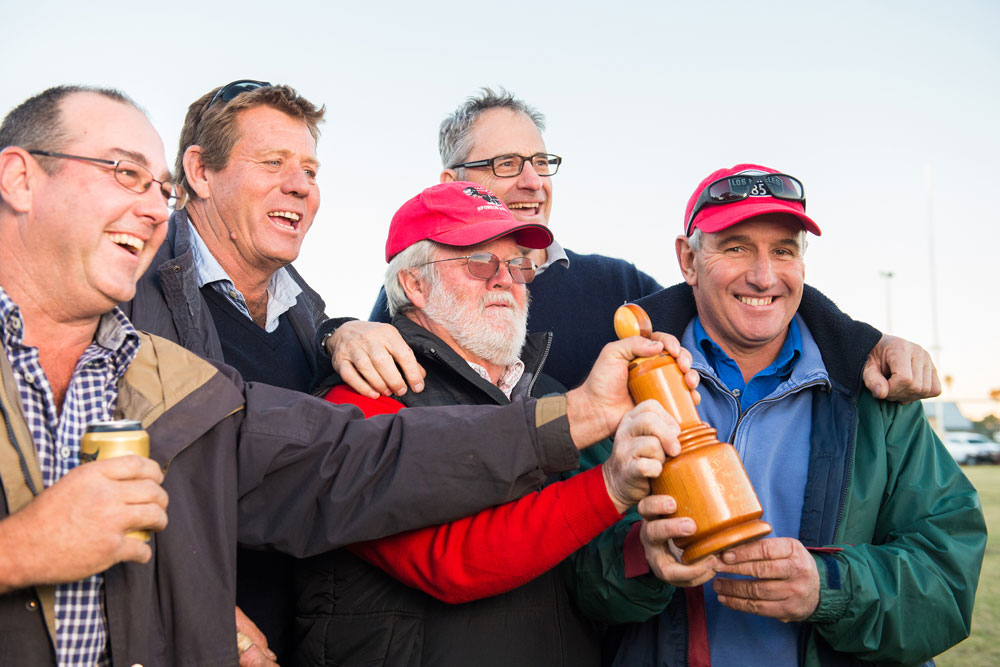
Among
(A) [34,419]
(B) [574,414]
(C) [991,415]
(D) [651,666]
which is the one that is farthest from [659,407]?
(C) [991,415]

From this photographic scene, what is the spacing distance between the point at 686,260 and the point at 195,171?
7.88ft

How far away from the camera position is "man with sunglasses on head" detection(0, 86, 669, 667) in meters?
1.85

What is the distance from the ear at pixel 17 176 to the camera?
7.02 feet

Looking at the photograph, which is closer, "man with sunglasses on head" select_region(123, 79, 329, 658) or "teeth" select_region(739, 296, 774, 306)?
"teeth" select_region(739, 296, 774, 306)

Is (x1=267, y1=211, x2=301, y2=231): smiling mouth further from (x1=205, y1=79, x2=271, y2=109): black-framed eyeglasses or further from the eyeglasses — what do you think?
the eyeglasses

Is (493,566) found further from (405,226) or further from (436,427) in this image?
(405,226)

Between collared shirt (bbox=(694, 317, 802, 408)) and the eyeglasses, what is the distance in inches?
21.4

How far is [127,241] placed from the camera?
2.23 meters

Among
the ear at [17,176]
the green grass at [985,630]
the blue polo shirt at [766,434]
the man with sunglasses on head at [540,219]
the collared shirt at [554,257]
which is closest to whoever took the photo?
the ear at [17,176]

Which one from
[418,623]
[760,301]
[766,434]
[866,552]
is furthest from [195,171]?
[866,552]

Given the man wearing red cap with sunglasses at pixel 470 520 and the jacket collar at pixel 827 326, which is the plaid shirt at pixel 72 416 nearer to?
the man wearing red cap with sunglasses at pixel 470 520

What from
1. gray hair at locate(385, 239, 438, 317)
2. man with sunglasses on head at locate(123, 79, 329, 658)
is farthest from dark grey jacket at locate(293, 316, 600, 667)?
man with sunglasses on head at locate(123, 79, 329, 658)

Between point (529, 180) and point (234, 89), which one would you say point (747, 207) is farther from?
point (234, 89)

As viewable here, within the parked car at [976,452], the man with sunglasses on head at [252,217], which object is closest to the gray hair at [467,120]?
the man with sunglasses on head at [252,217]
